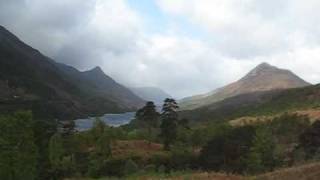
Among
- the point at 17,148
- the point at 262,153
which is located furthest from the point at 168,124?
the point at 17,148

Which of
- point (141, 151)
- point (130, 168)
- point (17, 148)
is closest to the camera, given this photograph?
point (130, 168)

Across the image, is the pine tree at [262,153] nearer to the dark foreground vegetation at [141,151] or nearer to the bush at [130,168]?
the dark foreground vegetation at [141,151]

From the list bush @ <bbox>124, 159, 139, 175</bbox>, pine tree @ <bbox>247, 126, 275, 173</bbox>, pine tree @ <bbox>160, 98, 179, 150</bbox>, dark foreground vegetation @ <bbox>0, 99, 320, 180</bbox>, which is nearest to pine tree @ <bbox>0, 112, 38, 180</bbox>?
dark foreground vegetation @ <bbox>0, 99, 320, 180</bbox>

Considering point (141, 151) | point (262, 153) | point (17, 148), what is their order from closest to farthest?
point (17, 148) < point (262, 153) < point (141, 151)

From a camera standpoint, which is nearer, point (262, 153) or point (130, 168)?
point (130, 168)

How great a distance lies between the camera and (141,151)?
134750mm

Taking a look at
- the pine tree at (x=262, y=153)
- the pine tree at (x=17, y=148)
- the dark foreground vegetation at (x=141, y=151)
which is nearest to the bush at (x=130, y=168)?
the dark foreground vegetation at (x=141, y=151)

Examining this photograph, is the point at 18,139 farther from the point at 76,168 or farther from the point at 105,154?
the point at 105,154

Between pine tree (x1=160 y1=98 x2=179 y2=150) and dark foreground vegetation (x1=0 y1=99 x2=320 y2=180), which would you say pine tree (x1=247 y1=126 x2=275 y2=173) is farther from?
pine tree (x1=160 y1=98 x2=179 y2=150)

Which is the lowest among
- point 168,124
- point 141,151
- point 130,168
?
point 130,168

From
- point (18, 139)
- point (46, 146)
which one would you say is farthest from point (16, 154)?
point (46, 146)

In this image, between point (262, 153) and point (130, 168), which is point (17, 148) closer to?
point (130, 168)

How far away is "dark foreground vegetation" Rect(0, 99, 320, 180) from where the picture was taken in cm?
7206

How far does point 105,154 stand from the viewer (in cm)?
11288
